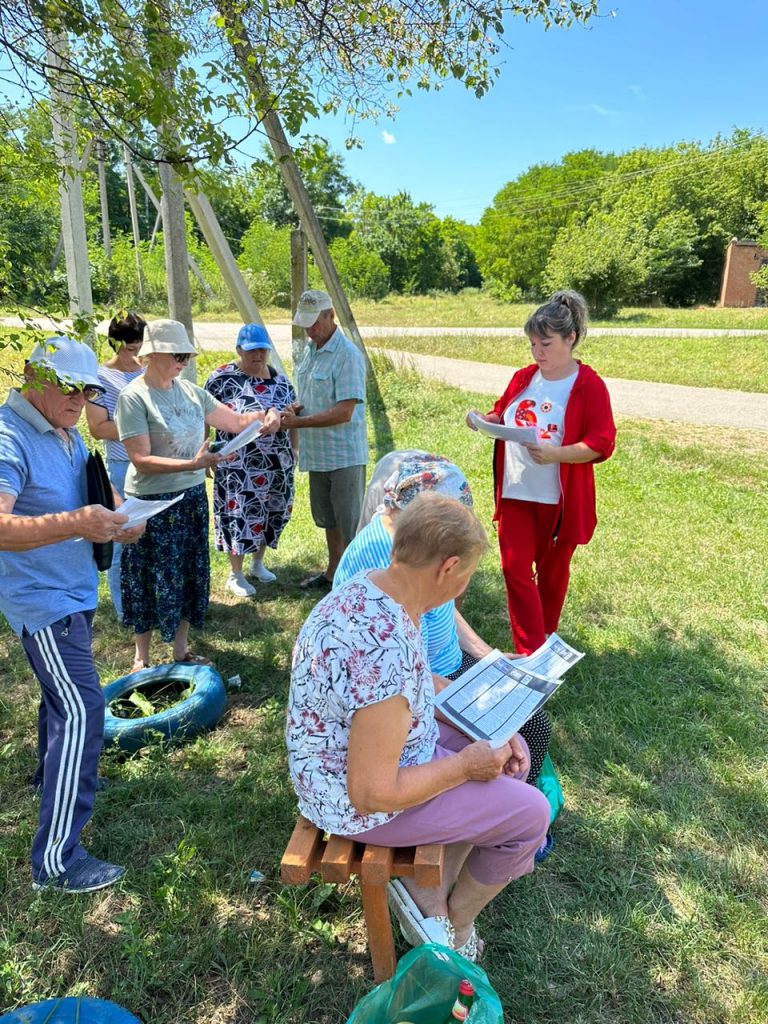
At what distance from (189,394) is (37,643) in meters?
1.64

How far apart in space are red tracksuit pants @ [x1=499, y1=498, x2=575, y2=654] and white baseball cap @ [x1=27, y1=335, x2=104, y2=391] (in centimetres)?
208

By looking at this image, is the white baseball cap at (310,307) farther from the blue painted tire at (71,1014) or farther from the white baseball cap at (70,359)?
the blue painted tire at (71,1014)

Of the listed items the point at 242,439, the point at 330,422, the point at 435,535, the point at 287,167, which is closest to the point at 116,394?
the point at 242,439

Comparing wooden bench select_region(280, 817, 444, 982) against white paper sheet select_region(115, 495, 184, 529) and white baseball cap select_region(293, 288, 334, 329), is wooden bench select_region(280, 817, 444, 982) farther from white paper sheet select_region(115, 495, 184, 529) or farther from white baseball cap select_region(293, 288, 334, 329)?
white baseball cap select_region(293, 288, 334, 329)

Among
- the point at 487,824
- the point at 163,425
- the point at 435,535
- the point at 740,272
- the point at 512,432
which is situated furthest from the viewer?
the point at 740,272

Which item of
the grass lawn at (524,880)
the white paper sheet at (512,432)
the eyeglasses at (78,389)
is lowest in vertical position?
the grass lawn at (524,880)

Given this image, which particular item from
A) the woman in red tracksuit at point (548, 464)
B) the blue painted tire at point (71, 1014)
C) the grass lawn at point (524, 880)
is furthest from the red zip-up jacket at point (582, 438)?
the blue painted tire at point (71, 1014)

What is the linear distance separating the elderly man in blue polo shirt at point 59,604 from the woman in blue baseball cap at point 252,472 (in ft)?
6.47

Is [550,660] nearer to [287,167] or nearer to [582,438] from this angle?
[582,438]

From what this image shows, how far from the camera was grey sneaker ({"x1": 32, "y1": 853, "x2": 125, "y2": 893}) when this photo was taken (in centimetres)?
218

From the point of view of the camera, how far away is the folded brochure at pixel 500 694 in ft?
6.56

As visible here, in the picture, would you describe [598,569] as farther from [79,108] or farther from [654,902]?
[79,108]

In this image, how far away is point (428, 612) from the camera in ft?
7.50

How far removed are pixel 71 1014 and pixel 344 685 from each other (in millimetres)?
1032
